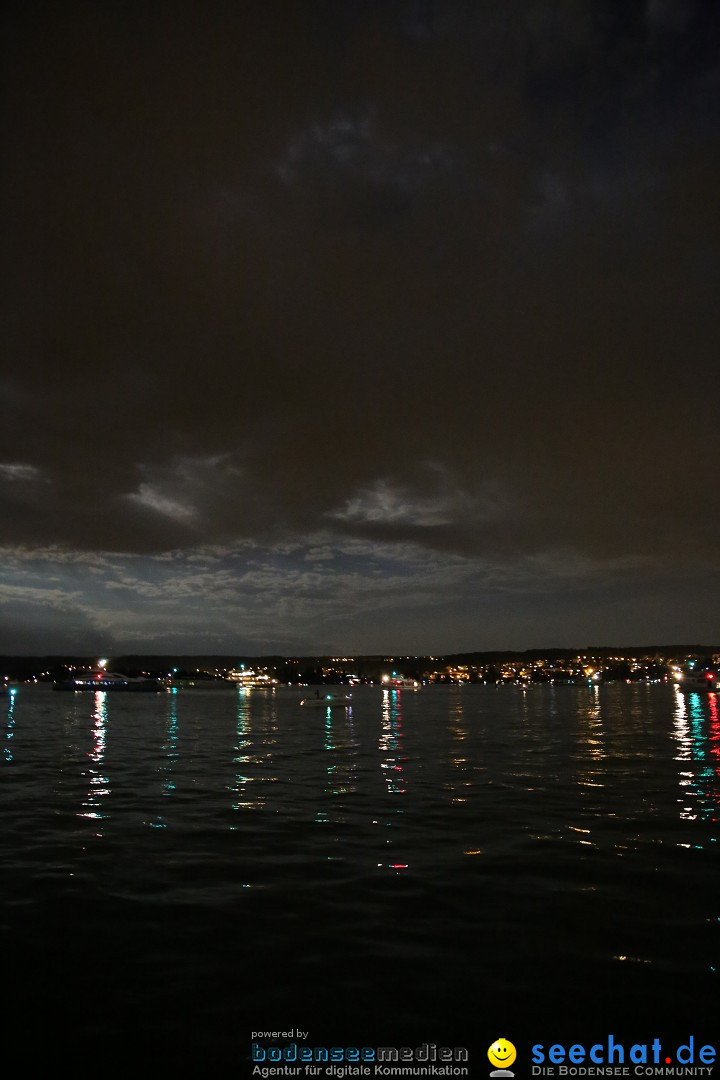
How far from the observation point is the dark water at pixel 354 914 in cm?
941

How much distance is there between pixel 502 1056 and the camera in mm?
8750

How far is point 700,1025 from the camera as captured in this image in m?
9.23

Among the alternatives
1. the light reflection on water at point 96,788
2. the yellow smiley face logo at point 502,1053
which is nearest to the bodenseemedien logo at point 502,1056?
the yellow smiley face logo at point 502,1053

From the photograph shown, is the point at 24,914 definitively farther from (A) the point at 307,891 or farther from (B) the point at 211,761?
(B) the point at 211,761

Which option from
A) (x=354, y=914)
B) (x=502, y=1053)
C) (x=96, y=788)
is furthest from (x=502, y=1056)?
(x=96, y=788)

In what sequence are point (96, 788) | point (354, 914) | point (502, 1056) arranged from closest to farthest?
point (502, 1056), point (354, 914), point (96, 788)

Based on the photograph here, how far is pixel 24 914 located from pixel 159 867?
3.84 meters

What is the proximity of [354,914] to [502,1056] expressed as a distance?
5.10 meters

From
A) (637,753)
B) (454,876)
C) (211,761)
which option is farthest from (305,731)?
(454,876)

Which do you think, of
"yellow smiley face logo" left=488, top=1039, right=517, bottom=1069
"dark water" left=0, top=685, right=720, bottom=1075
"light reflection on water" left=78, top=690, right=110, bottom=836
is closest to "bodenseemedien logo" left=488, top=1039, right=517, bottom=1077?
"yellow smiley face logo" left=488, top=1039, right=517, bottom=1069

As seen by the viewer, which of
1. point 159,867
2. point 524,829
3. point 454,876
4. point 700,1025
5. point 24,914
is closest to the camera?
point 700,1025

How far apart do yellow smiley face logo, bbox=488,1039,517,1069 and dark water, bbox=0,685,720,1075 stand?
0.13 metres

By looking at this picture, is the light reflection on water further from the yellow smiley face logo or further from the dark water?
the yellow smiley face logo

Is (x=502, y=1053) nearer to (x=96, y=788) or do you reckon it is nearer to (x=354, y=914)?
(x=354, y=914)
